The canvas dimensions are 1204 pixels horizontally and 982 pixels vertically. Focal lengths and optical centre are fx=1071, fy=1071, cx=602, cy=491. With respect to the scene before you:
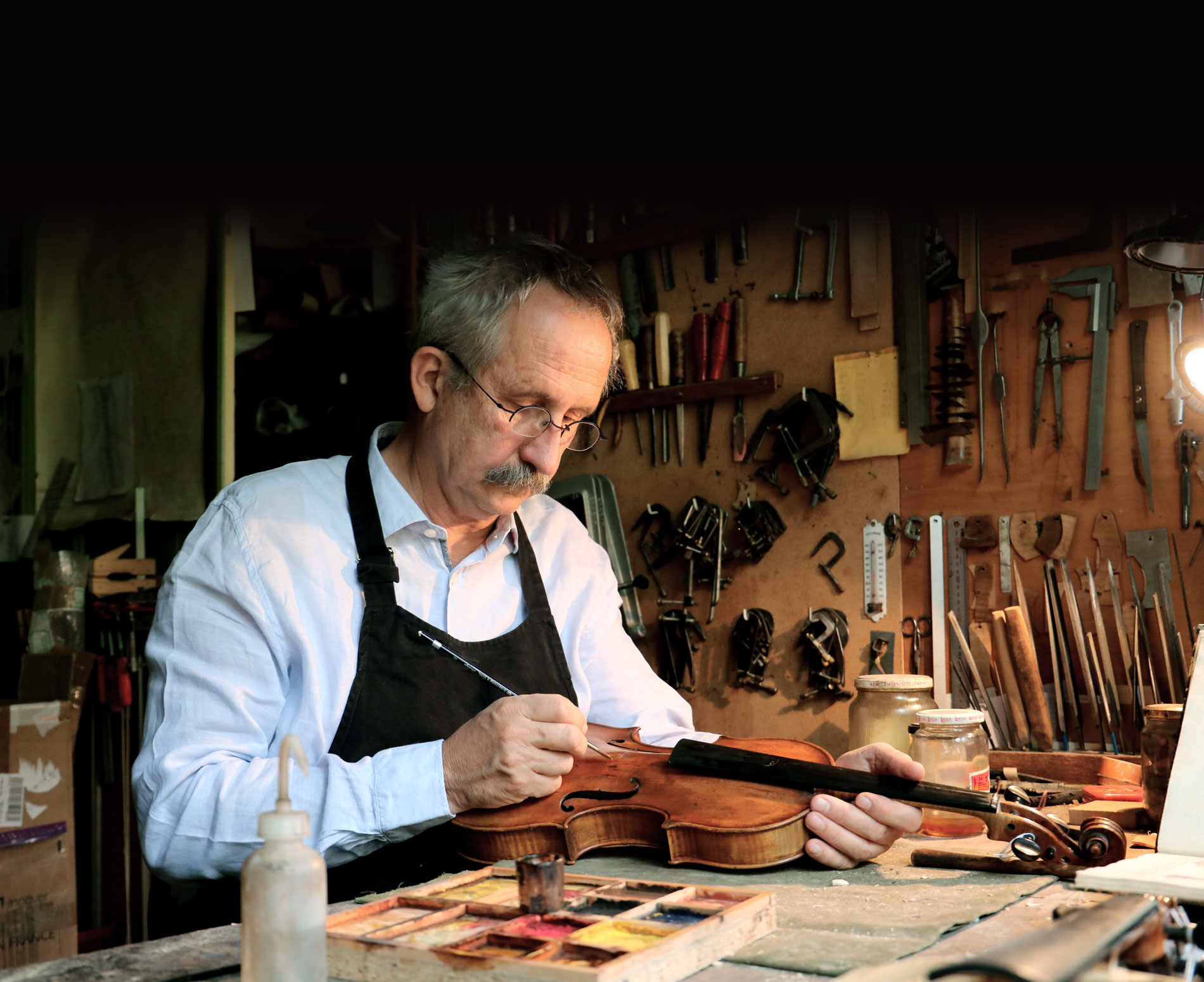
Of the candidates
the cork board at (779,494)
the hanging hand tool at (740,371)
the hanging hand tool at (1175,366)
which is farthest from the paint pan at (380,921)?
the hanging hand tool at (740,371)

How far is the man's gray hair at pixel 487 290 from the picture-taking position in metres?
2.25

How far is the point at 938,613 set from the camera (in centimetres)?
369

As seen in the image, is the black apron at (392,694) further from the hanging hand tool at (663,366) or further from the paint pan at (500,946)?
the hanging hand tool at (663,366)

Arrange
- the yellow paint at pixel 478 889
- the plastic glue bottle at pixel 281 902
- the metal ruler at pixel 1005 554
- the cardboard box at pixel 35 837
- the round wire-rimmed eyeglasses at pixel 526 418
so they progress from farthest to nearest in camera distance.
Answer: the metal ruler at pixel 1005 554 → the cardboard box at pixel 35 837 → the round wire-rimmed eyeglasses at pixel 526 418 → the yellow paint at pixel 478 889 → the plastic glue bottle at pixel 281 902

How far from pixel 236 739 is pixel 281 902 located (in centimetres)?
97

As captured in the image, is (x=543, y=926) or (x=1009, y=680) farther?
(x=1009, y=680)

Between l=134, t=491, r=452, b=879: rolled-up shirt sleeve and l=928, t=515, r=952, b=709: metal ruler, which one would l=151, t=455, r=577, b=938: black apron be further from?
l=928, t=515, r=952, b=709: metal ruler

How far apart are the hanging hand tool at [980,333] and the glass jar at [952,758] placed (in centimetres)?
181

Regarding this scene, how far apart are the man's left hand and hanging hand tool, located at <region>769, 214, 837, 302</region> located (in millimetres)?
2695

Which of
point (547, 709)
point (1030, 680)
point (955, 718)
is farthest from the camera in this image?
point (1030, 680)

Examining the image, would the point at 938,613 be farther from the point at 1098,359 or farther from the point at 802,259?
the point at 802,259

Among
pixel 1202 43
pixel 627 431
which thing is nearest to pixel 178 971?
pixel 1202 43

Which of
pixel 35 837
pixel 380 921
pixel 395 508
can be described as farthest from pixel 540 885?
pixel 35 837

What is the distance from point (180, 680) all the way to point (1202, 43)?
5.84 ft
